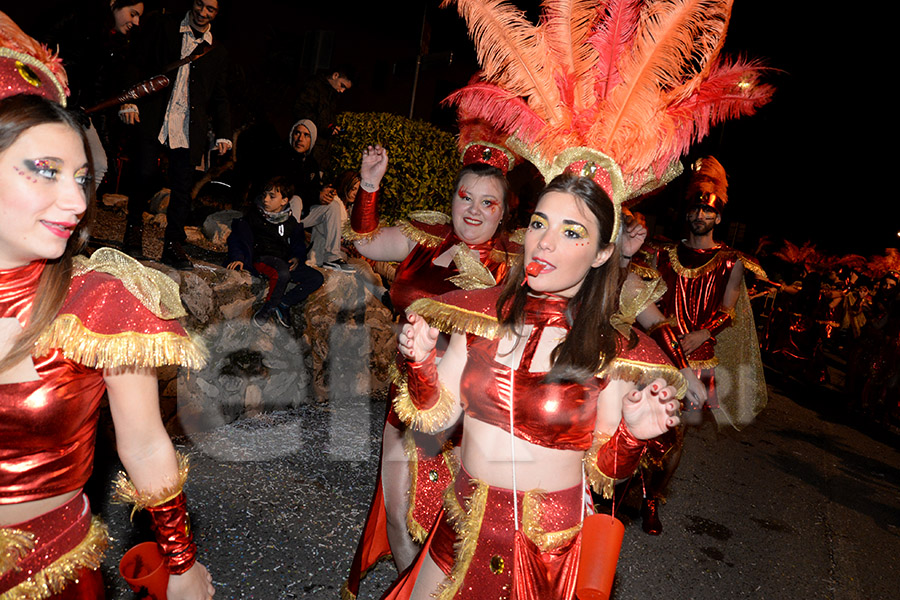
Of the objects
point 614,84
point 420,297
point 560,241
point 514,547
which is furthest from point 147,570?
point 614,84

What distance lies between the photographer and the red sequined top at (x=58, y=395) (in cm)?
141

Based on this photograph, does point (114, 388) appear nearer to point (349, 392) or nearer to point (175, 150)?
point (175, 150)

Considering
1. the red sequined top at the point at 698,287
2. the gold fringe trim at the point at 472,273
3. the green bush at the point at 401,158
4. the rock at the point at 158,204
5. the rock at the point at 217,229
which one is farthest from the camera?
the green bush at the point at 401,158

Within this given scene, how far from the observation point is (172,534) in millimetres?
1597

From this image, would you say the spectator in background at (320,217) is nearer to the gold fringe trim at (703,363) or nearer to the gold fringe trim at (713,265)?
the gold fringe trim at (713,265)

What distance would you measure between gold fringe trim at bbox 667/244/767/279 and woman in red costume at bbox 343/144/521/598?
7.92 ft

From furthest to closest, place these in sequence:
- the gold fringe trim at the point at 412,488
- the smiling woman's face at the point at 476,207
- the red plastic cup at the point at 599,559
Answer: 1. the smiling woman's face at the point at 476,207
2. the gold fringe trim at the point at 412,488
3. the red plastic cup at the point at 599,559

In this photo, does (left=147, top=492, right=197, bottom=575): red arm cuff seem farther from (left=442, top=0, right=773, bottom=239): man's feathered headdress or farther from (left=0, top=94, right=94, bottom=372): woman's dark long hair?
(left=442, top=0, right=773, bottom=239): man's feathered headdress

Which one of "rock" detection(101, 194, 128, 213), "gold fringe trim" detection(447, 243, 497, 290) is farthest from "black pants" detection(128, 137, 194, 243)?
"gold fringe trim" detection(447, 243, 497, 290)

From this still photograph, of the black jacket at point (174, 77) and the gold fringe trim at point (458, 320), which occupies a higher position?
the black jacket at point (174, 77)

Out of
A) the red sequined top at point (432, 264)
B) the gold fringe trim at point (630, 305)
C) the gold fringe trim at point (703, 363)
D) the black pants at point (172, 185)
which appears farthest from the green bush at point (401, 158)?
the gold fringe trim at point (630, 305)

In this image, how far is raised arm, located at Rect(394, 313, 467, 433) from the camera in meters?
1.98

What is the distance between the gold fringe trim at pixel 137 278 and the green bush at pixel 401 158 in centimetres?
599

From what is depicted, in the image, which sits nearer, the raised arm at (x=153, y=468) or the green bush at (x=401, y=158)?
the raised arm at (x=153, y=468)
